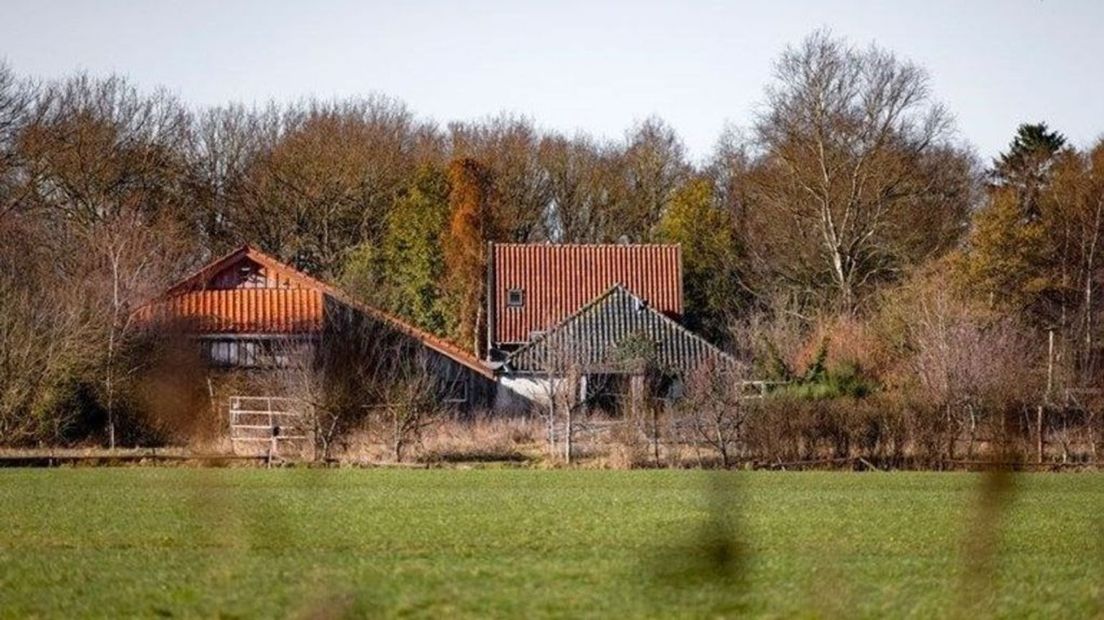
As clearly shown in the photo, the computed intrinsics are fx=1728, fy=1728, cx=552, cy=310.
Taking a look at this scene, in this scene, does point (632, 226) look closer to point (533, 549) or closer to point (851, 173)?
point (851, 173)

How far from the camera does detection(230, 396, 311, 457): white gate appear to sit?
4103 centimetres

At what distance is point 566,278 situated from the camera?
63.6 m

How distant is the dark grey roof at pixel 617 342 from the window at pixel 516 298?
25.2 ft

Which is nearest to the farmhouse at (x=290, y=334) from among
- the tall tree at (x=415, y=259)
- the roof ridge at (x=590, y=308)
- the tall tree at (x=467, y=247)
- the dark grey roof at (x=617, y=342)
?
the roof ridge at (x=590, y=308)

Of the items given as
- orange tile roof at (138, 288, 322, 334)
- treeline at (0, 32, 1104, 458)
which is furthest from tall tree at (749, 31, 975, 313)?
orange tile roof at (138, 288, 322, 334)

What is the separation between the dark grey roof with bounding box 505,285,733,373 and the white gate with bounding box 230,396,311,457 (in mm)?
9142

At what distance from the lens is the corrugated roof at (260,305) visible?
49844 mm

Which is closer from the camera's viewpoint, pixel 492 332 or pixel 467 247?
pixel 492 332

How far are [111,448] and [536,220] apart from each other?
35438 millimetres

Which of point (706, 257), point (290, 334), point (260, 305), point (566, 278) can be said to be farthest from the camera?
point (706, 257)

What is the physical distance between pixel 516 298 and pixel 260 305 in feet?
39.8

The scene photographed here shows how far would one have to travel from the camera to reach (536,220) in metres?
75.6

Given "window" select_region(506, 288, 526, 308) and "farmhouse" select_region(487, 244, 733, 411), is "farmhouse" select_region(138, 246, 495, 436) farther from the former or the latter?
"window" select_region(506, 288, 526, 308)

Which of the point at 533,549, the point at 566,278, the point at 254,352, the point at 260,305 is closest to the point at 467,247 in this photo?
the point at 566,278
